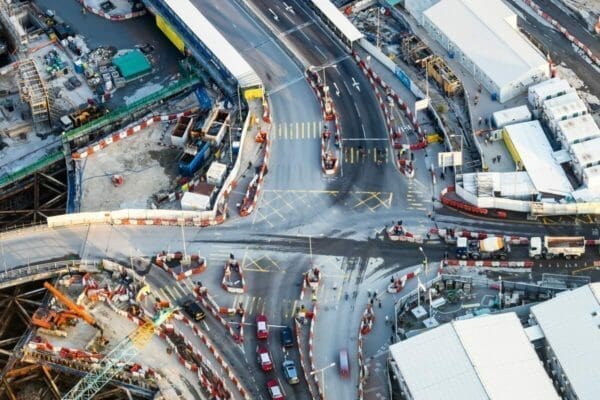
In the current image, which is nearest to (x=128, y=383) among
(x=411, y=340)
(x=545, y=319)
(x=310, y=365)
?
(x=310, y=365)

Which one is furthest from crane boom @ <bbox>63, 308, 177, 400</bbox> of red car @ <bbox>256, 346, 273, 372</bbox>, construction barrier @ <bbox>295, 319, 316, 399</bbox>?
construction barrier @ <bbox>295, 319, 316, 399</bbox>

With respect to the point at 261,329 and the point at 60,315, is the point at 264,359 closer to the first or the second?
the point at 261,329

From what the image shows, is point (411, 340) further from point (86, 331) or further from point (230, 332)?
point (86, 331)

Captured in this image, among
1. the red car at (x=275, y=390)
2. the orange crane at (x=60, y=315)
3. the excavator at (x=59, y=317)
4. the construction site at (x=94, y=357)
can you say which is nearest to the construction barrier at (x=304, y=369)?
the red car at (x=275, y=390)

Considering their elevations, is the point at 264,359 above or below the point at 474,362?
below

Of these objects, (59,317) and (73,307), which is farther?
(59,317)

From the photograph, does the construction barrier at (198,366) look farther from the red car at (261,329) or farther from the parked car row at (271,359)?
the red car at (261,329)

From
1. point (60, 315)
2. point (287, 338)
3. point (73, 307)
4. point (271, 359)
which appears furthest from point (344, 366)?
point (60, 315)
